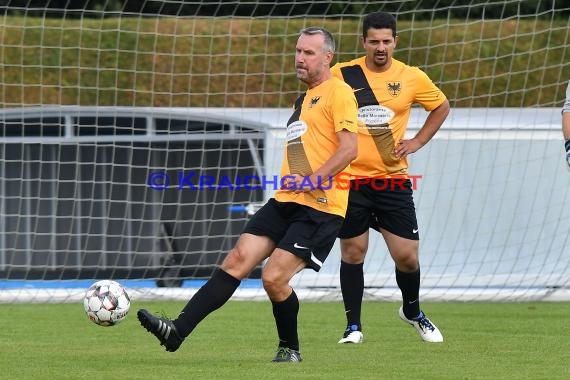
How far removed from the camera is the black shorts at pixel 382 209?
8.23 metres

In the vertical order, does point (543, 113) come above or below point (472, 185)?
above

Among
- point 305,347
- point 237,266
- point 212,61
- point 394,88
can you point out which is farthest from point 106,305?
point 212,61

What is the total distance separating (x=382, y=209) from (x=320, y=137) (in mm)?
1444

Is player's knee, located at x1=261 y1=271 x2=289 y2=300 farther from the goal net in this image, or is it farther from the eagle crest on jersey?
the goal net

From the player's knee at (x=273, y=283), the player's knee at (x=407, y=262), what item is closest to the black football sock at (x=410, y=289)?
the player's knee at (x=407, y=262)

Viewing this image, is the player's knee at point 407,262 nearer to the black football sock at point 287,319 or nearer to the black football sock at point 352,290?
the black football sock at point 352,290

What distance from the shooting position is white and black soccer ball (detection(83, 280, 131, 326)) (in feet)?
23.8

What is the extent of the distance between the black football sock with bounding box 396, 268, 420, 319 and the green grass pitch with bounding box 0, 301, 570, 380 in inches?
8.3

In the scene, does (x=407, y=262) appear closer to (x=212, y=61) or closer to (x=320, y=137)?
(x=320, y=137)

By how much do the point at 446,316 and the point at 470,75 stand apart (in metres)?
11.4

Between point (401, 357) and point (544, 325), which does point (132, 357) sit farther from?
point (544, 325)

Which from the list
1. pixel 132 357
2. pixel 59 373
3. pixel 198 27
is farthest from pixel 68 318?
pixel 198 27

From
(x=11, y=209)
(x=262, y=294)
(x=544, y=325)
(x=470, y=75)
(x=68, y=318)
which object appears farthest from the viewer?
(x=470, y=75)

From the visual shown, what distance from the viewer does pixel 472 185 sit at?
46.5ft
